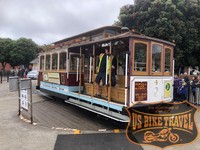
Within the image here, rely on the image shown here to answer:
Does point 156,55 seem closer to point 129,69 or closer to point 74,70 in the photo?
point 129,69

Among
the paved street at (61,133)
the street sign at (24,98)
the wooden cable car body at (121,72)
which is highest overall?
the wooden cable car body at (121,72)

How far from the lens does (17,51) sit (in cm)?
4194

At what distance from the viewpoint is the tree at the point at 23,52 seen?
41844 millimetres

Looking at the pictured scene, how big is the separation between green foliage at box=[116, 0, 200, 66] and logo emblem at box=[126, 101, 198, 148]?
21.7 feet

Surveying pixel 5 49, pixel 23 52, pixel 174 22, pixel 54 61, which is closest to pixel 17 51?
pixel 23 52

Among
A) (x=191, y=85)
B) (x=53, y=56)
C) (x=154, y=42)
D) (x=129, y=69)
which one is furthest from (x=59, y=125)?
(x=191, y=85)

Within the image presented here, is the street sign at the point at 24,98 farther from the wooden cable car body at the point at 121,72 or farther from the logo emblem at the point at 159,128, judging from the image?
the logo emblem at the point at 159,128

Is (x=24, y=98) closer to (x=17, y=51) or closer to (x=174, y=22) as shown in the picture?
(x=174, y=22)

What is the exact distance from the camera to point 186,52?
42.4 ft

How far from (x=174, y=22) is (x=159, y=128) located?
7780mm

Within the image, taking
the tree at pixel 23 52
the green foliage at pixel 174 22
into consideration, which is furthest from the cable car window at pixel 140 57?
the tree at pixel 23 52

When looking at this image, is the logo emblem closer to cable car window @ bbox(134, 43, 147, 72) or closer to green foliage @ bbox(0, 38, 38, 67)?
cable car window @ bbox(134, 43, 147, 72)

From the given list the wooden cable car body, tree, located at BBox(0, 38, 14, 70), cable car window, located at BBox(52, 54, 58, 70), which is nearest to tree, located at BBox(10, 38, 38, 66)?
tree, located at BBox(0, 38, 14, 70)

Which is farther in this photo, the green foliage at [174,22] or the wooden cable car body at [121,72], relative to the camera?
the green foliage at [174,22]
